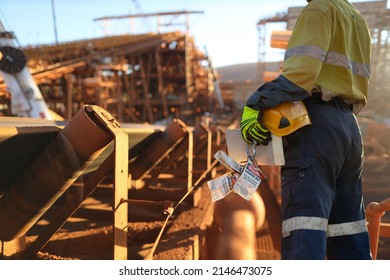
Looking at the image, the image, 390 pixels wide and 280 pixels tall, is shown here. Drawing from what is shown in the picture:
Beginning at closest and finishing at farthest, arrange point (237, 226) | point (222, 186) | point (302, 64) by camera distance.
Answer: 1. point (302, 64)
2. point (222, 186)
3. point (237, 226)

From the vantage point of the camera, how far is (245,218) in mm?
3195

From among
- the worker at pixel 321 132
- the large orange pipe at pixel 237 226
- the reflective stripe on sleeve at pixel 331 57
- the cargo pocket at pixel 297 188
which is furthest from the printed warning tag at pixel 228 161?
the large orange pipe at pixel 237 226

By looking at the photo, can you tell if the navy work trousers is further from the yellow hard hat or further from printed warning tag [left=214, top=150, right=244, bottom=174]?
printed warning tag [left=214, top=150, right=244, bottom=174]

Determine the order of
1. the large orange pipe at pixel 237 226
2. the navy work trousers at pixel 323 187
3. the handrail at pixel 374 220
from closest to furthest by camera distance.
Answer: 1. the navy work trousers at pixel 323 187
2. the handrail at pixel 374 220
3. the large orange pipe at pixel 237 226

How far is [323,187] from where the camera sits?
1.80 m

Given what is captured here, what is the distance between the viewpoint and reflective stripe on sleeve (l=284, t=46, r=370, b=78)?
1806 mm

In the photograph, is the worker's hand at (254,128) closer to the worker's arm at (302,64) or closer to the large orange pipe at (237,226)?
the worker's arm at (302,64)

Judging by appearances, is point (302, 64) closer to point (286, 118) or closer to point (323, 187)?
point (286, 118)

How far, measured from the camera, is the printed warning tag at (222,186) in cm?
190

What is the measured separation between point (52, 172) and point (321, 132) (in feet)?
5.01

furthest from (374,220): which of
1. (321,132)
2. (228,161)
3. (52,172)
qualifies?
(52,172)
